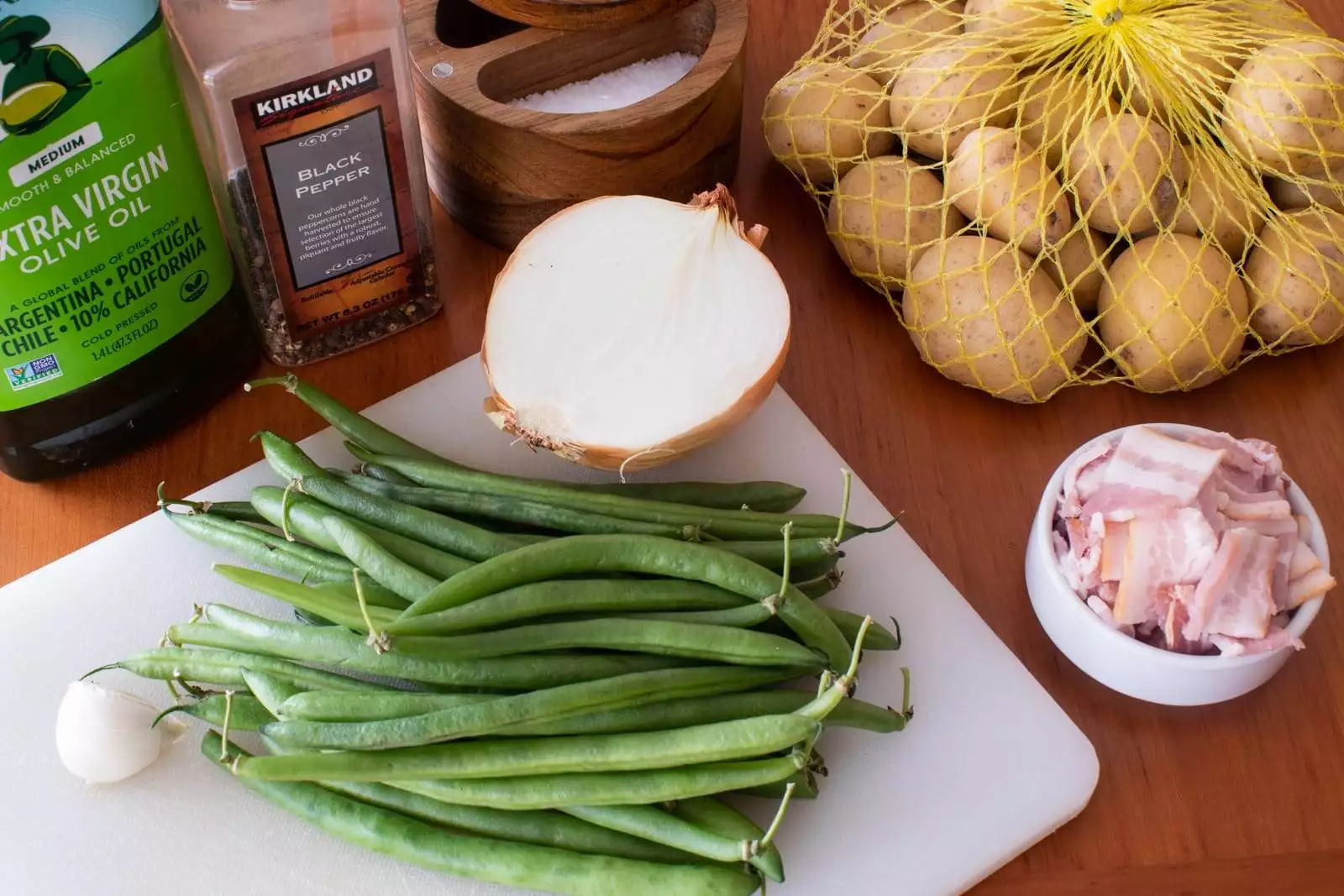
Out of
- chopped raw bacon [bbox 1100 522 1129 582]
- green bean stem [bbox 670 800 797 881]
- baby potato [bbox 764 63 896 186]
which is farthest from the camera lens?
baby potato [bbox 764 63 896 186]

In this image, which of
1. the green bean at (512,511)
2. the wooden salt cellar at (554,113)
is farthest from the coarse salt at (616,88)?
the green bean at (512,511)

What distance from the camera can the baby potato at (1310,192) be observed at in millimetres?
979

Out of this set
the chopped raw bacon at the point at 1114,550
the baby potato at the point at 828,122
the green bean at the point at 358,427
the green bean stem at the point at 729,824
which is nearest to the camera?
the green bean stem at the point at 729,824

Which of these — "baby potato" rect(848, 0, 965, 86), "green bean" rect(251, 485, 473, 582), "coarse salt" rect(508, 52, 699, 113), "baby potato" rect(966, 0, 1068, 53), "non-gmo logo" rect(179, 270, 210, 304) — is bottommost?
"green bean" rect(251, 485, 473, 582)

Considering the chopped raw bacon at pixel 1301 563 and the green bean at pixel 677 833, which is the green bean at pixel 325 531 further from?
the chopped raw bacon at pixel 1301 563

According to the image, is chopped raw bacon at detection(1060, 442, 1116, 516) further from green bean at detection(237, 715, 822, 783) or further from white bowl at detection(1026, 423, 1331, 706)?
green bean at detection(237, 715, 822, 783)

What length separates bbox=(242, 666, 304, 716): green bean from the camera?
2.51ft

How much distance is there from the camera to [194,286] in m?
0.94

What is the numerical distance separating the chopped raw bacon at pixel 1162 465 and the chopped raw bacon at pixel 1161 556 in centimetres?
2

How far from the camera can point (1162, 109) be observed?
1008mm

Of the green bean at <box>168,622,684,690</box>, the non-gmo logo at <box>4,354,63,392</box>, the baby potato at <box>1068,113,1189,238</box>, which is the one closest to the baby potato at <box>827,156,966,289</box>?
the baby potato at <box>1068,113,1189,238</box>

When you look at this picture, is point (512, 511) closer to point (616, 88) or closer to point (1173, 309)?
point (616, 88)

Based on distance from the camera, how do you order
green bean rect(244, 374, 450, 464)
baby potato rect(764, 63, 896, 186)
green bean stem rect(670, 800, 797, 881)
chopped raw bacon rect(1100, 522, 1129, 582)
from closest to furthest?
1. green bean stem rect(670, 800, 797, 881)
2. chopped raw bacon rect(1100, 522, 1129, 582)
3. green bean rect(244, 374, 450, 464)
4. baby potato rect(764, 63, 896, 186)

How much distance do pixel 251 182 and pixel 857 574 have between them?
54cm
